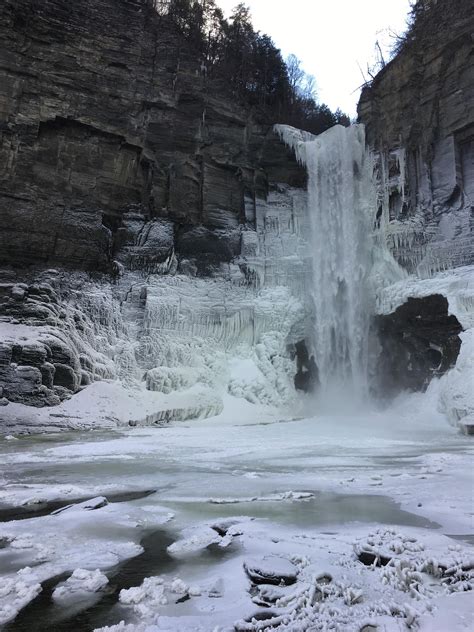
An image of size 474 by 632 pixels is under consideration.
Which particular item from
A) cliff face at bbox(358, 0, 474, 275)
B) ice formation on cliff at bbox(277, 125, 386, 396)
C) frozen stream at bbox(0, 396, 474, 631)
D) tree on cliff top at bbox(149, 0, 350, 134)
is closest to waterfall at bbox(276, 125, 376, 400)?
ice formation on cliff at bbox(277, 125, 386, 396)

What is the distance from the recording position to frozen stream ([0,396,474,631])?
8.63ft

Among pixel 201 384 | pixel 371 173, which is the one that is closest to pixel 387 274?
pixel 371 173

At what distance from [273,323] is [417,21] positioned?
16781 millimetres

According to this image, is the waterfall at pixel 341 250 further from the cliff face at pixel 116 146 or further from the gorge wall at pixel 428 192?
the cliff face at pixel 116 146

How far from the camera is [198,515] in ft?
14.4

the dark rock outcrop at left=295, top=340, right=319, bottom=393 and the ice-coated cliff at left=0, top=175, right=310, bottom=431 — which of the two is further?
the dark rock outcrop at left=295, top=340, right=319, bottom=393

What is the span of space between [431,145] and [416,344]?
929 centimetres

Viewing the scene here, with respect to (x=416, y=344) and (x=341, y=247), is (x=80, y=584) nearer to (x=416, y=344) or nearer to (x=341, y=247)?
(x=416, y=344)

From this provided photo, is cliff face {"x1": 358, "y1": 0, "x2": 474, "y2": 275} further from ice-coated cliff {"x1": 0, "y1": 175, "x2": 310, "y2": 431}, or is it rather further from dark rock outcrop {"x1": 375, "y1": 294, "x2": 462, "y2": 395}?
ice-coated cliff {"x1": 0, "y1": 175, "x2": 310, "y2": 431}

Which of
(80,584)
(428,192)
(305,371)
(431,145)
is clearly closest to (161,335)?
(305,371)

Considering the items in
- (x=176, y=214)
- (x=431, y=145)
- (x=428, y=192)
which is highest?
(x=431, y=145)

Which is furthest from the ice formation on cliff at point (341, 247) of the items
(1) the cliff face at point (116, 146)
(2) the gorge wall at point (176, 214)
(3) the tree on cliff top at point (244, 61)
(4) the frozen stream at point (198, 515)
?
(4) the frozen stream at point (198, 515)

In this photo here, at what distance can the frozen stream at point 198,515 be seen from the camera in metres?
2.63

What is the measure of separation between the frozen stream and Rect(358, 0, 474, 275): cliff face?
1314 cm
